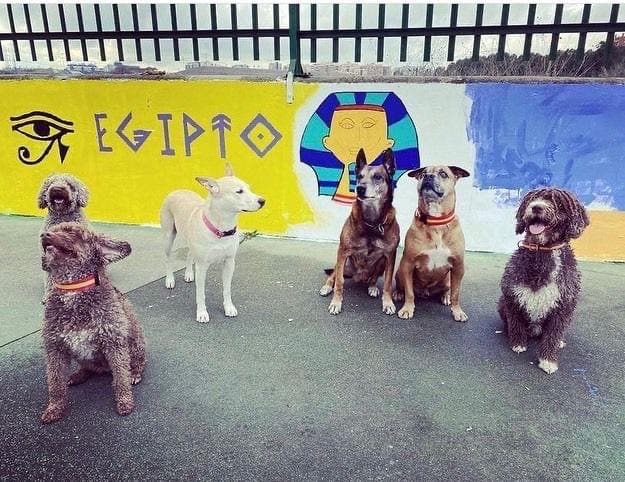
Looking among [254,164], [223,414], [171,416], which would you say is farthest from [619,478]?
[254,164]

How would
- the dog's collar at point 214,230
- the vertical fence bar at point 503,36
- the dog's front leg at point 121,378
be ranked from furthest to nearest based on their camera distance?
the vertical fence bar at point 503,36, the dog's collar at point 214,230, the dog's front leg at point 121,378

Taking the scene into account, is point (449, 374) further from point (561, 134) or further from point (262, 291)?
point (561, 134)

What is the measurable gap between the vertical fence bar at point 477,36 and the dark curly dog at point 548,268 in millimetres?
3181

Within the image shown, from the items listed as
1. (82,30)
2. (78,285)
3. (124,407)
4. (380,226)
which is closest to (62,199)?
(78,285)

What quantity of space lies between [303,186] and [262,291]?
1879 millimetres

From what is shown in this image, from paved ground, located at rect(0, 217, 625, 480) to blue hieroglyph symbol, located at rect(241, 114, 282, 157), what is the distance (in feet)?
7.43

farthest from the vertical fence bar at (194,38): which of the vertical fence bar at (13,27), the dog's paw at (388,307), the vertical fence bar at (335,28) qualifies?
the dog's paw at (388,307)

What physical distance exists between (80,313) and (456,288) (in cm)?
287

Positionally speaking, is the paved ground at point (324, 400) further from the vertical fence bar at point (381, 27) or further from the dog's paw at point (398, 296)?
the vertical fence bar at point (381, 27)

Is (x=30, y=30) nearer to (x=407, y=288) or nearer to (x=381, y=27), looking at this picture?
(x=381, y=27)

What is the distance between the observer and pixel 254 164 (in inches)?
233

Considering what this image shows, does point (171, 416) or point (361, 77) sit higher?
point (361, 77)

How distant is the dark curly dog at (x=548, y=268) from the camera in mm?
2992

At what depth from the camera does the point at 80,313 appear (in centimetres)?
251
